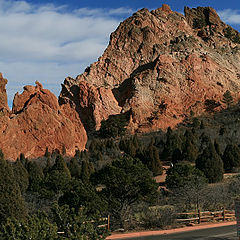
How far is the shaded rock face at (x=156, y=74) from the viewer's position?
221 ft

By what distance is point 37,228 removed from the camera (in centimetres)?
610

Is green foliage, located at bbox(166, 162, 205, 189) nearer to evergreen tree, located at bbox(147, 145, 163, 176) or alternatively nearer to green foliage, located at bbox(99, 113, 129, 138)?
evergreen tree, located at bbox(147, 145, 163, 176)

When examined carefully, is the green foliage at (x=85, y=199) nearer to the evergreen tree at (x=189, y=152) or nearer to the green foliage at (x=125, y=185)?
the green foliage at (x=125, y=185)

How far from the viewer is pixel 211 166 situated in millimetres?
31094

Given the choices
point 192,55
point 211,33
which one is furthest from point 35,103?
point 211,33

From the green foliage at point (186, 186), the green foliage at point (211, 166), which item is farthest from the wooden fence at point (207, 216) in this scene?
the green foliage at point (211, 166)

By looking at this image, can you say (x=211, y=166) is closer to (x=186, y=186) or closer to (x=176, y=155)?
(x=176, y=155)

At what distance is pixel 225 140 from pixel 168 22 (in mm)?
47284

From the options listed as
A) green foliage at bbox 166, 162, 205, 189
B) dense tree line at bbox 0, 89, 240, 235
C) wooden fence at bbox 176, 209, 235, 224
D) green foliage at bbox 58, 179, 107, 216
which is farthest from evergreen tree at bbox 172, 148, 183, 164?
green foliage at bbox 58, 179, 107, 216

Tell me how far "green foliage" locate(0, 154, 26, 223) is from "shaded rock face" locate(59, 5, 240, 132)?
53086 mm

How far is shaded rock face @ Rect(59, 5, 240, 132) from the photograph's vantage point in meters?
67.5

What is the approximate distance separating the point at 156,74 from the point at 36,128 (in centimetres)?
3184

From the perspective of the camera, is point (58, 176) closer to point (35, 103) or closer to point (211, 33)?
point (35, 103)

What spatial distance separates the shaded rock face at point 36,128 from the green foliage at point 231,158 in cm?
2254
